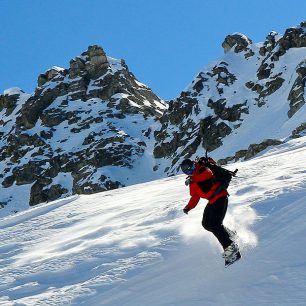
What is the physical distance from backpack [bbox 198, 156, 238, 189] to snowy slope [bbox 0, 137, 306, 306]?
1.19 meters

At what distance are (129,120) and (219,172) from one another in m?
103

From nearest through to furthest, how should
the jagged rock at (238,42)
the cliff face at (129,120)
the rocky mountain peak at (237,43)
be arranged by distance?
the cliff face at (129,120) → the rocky mountain peak at (237,43) → the jagged rock at (238,42)

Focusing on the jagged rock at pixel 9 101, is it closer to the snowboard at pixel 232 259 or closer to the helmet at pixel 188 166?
the helmet at pixel 188 166

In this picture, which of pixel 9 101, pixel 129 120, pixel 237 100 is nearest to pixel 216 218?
pixel 237 100

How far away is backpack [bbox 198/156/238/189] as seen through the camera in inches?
325

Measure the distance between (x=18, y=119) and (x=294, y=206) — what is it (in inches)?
4705

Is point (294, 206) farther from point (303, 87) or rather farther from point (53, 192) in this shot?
point (53, 192)

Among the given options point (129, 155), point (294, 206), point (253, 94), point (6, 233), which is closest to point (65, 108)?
point (129, 155)

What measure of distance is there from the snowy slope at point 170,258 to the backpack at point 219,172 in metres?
1.19

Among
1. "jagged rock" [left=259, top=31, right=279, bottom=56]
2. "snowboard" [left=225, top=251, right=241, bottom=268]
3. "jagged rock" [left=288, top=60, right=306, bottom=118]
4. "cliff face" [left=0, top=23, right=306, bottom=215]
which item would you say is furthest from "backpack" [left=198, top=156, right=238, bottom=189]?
"jagged rock" [left=259, top=31, right=279, bottom=56]

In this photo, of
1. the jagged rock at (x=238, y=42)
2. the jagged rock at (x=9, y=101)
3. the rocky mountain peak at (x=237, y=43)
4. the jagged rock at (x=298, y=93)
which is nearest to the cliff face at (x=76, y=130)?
the jagged rock at (x=9, y=101)

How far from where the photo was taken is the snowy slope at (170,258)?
23.9 feet

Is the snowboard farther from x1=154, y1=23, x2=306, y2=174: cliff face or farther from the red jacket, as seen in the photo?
x1=154, y1=23, x2=306, y2=174: cliff face

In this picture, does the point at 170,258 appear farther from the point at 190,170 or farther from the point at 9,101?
the point at 9,101
